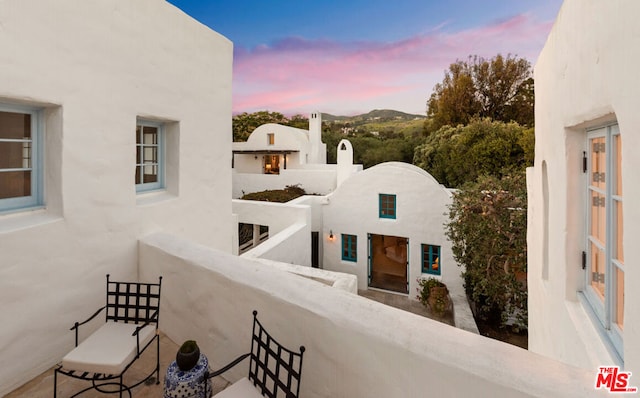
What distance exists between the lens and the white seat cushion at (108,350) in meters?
2.11

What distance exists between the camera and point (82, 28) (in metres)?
3.00

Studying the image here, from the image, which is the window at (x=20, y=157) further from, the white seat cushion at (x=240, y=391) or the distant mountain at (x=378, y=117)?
the distant mountain at (x=378, y=117)

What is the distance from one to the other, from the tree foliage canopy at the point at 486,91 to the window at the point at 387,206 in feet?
57.3

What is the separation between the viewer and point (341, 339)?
1.92 m

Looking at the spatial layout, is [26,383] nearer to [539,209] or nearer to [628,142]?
[628,142]

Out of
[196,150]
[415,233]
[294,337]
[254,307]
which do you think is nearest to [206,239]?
[196,150]

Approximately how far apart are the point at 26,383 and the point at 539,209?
5.82 meters

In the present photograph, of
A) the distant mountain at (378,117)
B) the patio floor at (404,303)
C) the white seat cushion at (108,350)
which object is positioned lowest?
the patio floor at (404,303)

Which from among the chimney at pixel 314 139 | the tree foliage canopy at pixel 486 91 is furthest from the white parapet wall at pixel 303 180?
the tree foliage canopy at pixel 486 91

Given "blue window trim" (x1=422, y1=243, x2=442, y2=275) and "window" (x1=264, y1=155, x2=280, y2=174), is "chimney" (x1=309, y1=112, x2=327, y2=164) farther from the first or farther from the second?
"blue window trim" (x1=422, y1=243, x2=442, y2=275)

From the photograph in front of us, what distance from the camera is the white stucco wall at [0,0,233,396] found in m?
2.54

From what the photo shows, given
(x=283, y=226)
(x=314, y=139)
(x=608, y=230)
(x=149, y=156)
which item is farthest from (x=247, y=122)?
(x=608, y=230)

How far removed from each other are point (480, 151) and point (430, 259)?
34.7ft

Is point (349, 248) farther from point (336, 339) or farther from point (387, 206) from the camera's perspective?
point (336, 339)
